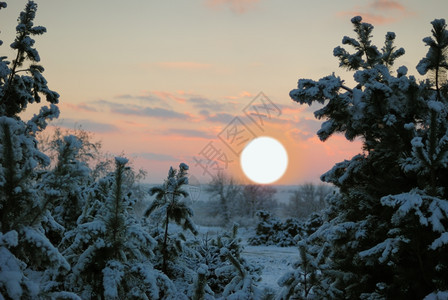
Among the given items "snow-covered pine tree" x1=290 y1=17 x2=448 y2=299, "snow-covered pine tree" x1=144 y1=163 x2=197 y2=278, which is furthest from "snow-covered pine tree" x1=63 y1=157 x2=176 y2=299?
"snow-covered pine tree" x1=144 y1=163 x2=197 y2=278

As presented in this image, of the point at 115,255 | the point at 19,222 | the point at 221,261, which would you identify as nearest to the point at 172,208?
the point at 221,261

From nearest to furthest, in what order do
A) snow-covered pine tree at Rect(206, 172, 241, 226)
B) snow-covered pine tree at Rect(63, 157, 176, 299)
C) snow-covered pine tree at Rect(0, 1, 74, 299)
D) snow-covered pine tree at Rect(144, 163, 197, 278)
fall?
snow-covered pine tree at Rect(0, 1, 74, 299)
snow-covered pine tree at Rect(63, 157, 176, 299)
snow-covered pine tree at Rect(144, 163, 197, 278)
snow-covered pine tree at Rect(206, 172, 241, 226)

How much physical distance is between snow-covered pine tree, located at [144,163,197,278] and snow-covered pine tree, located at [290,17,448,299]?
321cm

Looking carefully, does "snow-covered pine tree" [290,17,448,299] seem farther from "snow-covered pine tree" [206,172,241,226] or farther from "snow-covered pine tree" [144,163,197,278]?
"snow-covered pine tree" [206,172,241,226]

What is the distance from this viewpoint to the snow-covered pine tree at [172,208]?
8148 mm

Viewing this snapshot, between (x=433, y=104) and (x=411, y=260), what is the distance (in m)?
2.12

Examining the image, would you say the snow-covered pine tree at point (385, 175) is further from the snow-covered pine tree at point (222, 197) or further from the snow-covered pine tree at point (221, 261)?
the snow-covered pine tree at point (222, 197)

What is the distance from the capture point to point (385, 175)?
17.2ft

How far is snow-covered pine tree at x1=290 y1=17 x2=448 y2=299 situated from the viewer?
170 inches

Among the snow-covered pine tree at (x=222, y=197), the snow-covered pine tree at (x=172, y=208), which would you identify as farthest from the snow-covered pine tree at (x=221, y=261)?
the snow-covered pine tree at (x=222, y=197)

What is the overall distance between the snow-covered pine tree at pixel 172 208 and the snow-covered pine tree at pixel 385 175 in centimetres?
321

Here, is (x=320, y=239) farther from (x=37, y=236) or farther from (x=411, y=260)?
(x=37, y=236)

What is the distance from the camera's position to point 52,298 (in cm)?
283

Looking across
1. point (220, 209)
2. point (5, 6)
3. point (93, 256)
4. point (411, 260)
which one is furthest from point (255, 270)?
point (220, 209)
